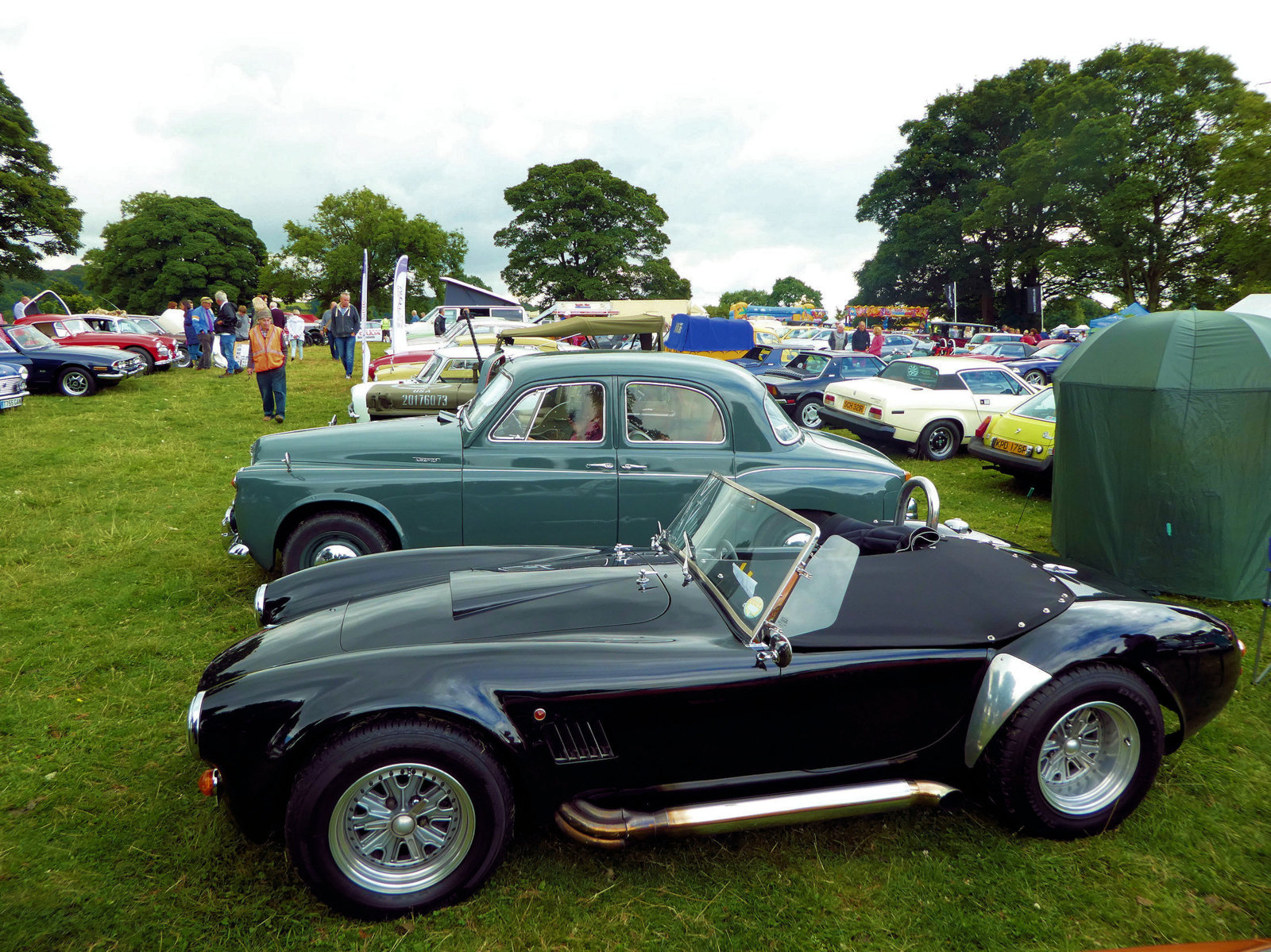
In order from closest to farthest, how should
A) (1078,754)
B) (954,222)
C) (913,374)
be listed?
(1078,754), (913,374), (954,222)

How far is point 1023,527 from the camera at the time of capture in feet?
26.0

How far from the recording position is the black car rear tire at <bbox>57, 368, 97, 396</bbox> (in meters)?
15.0

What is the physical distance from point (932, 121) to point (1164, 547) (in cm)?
5381

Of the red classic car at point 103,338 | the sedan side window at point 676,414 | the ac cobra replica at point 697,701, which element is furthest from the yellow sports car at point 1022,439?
the red classic car at point 103,338

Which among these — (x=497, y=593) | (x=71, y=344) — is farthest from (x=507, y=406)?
(x=71, y=344)

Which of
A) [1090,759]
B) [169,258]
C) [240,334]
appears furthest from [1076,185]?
[169,258]

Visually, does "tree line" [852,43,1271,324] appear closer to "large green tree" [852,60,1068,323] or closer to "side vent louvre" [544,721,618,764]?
"large green tree" [852,60,1068,323]

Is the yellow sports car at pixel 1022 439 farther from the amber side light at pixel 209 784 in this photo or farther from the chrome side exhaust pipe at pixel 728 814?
the amber side light at pixel 209 784

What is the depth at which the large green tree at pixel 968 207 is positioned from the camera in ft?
149

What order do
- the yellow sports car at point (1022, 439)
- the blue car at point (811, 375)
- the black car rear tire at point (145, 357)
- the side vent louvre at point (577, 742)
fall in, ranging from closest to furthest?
the side vent louvre at point (577, 742), the yellow sports car at point (1022, 439), the blue car at point (811, 375), the black car rear tire at point (145, 357)

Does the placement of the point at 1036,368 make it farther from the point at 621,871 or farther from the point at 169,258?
the point at 169,258

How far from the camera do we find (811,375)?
14.8 m

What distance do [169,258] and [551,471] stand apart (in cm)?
6172

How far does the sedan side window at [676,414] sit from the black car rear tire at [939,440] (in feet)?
24.4
